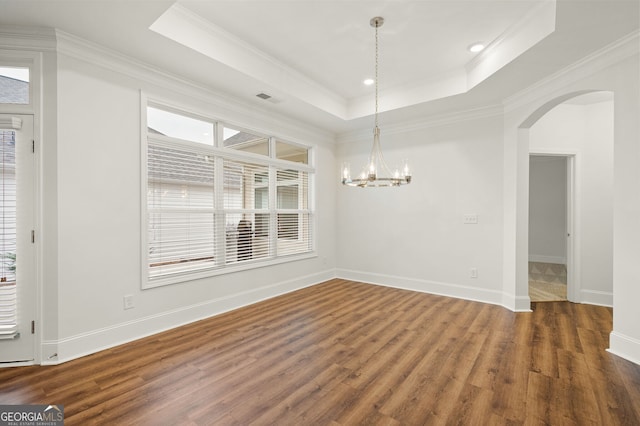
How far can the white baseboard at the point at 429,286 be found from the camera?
174 inches

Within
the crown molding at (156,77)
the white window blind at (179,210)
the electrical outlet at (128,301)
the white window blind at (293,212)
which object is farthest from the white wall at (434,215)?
the electrical outlet at (128,301)

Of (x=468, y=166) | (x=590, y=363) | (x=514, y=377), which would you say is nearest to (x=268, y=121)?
(x=468, y=166)

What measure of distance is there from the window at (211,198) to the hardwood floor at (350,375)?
0.87 meters

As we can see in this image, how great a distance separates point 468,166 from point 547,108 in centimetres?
122

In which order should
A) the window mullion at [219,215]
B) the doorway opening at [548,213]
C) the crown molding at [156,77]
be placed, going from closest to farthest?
1. the crown molding at [156,77]
2. the window mullion at [219,215]
3. the doorway opening at [548,213]

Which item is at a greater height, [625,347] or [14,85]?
[14,85]

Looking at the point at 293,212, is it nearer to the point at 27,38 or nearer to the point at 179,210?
the point at 179,210

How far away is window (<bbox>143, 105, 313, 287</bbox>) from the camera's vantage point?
3.40 metres

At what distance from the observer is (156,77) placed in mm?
3316

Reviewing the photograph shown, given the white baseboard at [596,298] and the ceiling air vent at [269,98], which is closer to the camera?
the ceiling air vent at [269,98]

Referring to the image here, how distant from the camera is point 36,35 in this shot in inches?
102

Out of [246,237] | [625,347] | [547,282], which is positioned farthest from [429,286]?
[246,237]

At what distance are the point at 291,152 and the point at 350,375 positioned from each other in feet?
12.6

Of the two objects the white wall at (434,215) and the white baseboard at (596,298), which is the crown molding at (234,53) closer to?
the white wall at (434,215)
